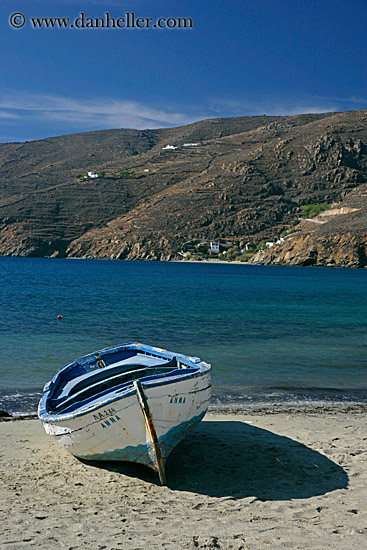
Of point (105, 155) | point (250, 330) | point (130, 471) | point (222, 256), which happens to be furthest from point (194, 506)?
point (105, 155)

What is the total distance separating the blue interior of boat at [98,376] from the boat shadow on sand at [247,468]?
1108mm

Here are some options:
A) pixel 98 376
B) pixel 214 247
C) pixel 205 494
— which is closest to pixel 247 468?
pixel 205 494

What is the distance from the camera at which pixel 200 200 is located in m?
126

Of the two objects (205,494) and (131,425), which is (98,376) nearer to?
(131,425)

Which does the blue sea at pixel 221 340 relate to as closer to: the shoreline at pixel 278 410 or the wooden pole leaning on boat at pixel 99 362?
the shoreline at pixel 278 410

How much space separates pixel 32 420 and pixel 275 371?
6951 millimetres

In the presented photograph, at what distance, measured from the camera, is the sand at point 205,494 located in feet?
16.5

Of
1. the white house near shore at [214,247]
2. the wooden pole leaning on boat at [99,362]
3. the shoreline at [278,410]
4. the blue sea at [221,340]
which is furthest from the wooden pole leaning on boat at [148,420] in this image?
the white house near shore at [214,247]

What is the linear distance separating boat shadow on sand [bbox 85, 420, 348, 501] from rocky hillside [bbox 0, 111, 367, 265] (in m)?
99.3

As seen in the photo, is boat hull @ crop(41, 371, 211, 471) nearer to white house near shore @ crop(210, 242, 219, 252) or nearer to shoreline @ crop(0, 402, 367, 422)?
shoreline @ crop(0, 402, 367, 422)

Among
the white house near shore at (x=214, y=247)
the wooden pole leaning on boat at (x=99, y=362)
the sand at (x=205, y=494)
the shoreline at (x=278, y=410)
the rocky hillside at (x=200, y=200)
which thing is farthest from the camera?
the rocky hillside at (x=200, y=200)

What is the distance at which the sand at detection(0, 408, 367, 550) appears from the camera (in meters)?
5.02

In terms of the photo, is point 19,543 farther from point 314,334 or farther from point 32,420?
point 314,334

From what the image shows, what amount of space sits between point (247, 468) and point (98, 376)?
9.34ft
